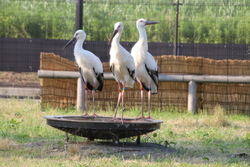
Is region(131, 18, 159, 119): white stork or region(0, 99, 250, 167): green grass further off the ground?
region(131, 18, 159, 119): white stork

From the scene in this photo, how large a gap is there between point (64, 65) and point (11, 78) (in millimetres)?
8184

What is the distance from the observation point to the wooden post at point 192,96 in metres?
12.2

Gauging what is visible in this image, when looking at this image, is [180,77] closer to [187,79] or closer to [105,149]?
[187,79]

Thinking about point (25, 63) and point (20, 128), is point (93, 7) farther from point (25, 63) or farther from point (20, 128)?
point (20, 128)

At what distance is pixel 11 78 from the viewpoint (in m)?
20.1

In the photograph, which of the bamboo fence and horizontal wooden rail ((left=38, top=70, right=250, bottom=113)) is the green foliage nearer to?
the bamboo fence

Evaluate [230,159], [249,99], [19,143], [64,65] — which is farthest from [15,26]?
[230,159]

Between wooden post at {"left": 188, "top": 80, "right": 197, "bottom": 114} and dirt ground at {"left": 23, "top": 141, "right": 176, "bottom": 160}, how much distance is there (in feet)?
14.1

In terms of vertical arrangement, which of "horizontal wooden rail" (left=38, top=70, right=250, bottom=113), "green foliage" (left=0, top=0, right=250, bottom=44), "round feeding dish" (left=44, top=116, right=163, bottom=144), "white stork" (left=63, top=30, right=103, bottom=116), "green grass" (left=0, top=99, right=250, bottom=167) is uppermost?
"green foliage" (left=0, top=0, right=250, bottom=44)

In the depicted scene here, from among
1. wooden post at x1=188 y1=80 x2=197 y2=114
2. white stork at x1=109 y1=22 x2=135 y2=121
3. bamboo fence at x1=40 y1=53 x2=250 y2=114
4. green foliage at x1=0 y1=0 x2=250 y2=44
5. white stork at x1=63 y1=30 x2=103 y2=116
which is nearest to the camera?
white stork at x1=109 y1=22 x2=135 y2=121

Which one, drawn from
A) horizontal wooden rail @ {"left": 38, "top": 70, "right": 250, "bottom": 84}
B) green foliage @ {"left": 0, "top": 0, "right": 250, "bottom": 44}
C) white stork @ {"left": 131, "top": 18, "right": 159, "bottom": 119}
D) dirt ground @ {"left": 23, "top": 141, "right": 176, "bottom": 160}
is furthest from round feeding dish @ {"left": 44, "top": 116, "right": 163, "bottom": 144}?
green foliage @ {"left": 0, "top": 0, "right": 250, "bottom": 44}

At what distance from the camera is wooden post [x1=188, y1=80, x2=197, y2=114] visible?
12.2m

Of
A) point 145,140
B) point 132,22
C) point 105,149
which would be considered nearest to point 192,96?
point 145,140

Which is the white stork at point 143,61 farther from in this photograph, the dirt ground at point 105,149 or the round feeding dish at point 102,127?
the round feeding dish at point 102,127
